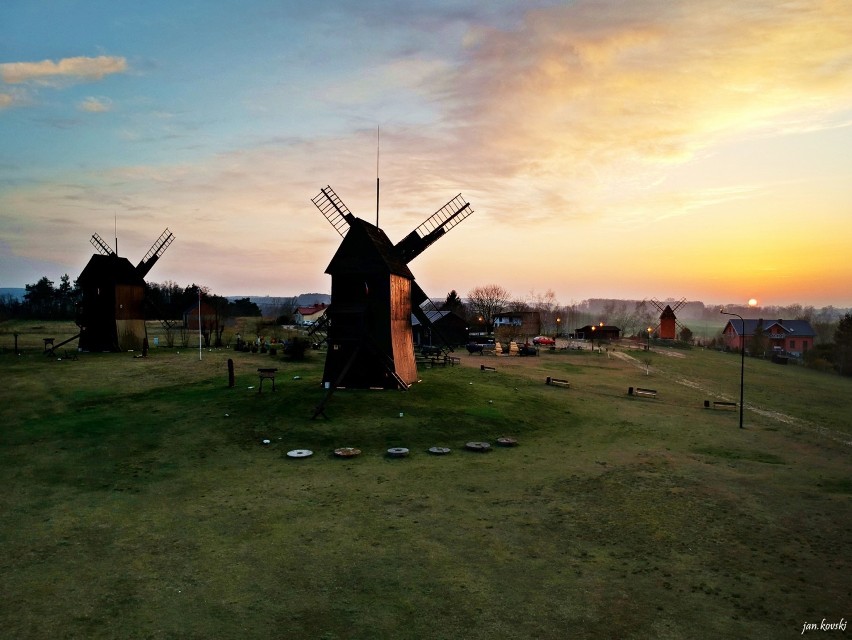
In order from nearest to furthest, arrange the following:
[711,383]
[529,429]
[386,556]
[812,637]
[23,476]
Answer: [812,637] < [386,556] < [23,476] < [529,429] < [711,383]

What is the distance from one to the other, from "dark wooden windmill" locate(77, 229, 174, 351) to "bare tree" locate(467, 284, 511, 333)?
59.9m

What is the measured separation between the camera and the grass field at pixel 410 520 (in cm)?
990

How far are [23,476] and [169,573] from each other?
35.8 feet

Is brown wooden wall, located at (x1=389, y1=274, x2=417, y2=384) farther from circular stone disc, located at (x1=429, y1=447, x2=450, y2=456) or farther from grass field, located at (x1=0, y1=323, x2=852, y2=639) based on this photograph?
circular stone disc, located at (x1=429, y1=447, x2=450, y2=456)

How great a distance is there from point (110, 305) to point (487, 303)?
3144 inches

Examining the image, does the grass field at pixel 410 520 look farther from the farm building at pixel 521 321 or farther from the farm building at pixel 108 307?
the farm building at pixel 521 321

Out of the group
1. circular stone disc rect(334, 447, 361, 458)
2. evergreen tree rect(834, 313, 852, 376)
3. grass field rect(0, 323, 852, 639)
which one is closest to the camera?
grass field rect(0, 323, 852, 639)

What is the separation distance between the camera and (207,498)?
16188mm

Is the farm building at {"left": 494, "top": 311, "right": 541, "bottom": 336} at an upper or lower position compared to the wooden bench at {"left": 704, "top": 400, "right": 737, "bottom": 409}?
upper

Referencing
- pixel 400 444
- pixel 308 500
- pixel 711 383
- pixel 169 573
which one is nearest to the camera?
pixel 169 573

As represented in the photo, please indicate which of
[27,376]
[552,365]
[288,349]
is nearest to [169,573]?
[27,376]

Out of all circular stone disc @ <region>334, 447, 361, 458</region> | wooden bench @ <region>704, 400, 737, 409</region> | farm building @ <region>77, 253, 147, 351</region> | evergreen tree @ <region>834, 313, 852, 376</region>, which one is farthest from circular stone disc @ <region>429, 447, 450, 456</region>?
evergreen tree @ <region>834, 313, 852, 376</region>

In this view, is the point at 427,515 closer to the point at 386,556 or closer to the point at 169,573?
the point at 386,556

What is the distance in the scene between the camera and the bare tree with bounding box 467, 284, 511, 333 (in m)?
109
